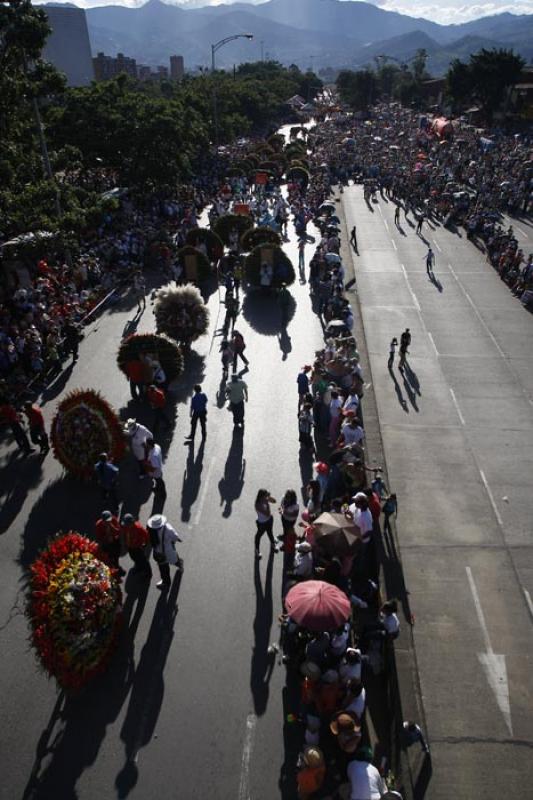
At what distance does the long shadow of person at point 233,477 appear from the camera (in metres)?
11.4

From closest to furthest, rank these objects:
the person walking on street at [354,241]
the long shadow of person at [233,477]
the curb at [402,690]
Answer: the curb at [402,690]
the long shadow of person at [233,477]
the person walking on street at [354,241]

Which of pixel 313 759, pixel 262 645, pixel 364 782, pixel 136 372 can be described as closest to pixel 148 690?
pixel 262 645

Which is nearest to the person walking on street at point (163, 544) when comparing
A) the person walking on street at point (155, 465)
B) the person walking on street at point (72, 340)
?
the person walking on street at point (155, 465)

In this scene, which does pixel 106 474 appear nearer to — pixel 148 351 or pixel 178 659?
pixel 178 659

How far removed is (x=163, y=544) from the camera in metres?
8.89

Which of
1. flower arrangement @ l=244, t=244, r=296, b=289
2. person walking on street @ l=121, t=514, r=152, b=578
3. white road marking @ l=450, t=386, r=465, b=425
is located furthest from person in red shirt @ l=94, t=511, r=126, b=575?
flower arrangement @ l=244, t=244, r=296, b=289

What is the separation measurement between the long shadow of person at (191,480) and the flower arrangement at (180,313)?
5049 millimetres

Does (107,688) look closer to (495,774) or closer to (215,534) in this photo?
(215,534)

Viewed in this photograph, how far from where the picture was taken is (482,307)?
71.9ft

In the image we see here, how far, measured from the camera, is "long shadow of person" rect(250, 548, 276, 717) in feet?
24.9

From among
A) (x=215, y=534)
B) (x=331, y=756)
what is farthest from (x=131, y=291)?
(x=331, y=756)

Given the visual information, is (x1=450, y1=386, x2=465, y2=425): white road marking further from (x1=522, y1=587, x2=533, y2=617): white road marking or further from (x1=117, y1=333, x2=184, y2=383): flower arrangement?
(x1=117, y1=333, x2=184, y2=383): flower arrangement

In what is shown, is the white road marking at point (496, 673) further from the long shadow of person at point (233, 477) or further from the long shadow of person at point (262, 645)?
the long shadow of person at point (233, 477)

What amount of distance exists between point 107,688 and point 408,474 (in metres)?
7.56
